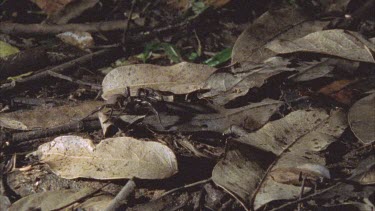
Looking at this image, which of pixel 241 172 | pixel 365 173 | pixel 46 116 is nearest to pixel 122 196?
pixel 241 172

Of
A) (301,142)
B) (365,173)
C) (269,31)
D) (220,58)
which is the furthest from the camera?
(220,58)

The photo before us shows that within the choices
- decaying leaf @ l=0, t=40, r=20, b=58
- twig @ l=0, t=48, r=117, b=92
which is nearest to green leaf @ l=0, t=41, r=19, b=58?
decaying leaf @ l=0, t=40, r=20, b=58

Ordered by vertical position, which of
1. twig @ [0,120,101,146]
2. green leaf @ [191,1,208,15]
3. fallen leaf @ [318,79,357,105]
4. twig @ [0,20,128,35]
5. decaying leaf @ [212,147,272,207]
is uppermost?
green leaf @ [191,1,208,15]

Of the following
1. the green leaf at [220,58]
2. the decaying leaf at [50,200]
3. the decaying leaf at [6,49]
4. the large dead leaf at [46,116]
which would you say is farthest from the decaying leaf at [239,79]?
the decaying leaf at [6,49]

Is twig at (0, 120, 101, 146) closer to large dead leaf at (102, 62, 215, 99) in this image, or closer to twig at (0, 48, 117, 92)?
large dead leaf at (102, 62, 215, 99)

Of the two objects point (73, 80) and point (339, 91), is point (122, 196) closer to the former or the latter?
point (73, 80)
